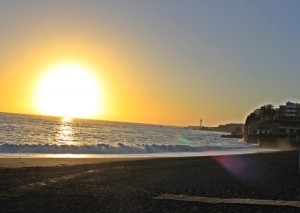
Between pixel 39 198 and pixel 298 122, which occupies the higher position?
pixel 298 122

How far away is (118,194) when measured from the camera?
1425 centimetres

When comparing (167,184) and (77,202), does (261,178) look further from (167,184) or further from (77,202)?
(77,202)

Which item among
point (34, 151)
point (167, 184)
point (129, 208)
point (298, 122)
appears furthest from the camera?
point (298, 122)

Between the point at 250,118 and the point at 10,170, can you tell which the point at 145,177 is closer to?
the point at 10,170

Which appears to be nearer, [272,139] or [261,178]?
[261,178]

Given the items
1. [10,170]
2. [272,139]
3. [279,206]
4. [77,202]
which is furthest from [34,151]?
[272,139]

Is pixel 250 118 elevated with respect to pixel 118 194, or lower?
elevated

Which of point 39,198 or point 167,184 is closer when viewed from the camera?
point 39,198

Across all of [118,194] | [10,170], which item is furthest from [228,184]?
[10,170]

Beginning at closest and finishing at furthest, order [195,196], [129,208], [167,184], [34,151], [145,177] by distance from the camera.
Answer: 1. [129,208]
2. [195,196]
3. [167,184]
4. [145,177]
5. [34,151]

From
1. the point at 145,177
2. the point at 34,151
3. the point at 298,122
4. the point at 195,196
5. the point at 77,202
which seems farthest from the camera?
the point at 298,122

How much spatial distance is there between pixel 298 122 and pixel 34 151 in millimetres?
114007

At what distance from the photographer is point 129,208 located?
11.9 meters

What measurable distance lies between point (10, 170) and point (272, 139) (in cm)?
8457
